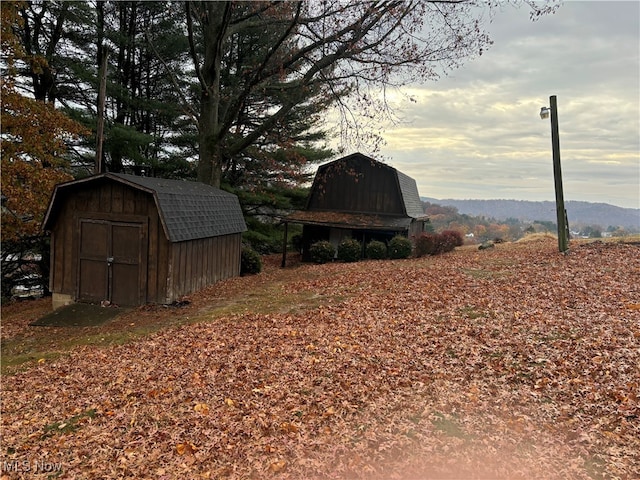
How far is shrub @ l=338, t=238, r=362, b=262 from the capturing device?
1911 cm

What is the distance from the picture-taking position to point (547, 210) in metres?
69.3

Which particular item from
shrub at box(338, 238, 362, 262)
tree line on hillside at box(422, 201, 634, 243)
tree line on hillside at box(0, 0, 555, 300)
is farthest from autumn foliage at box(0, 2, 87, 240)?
tree line on hillside at box(422, 201, 634, 243)

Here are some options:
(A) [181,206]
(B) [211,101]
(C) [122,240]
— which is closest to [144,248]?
(C) [122,240]

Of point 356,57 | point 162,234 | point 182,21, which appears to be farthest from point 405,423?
point 182,21

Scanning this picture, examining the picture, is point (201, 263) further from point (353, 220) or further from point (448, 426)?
point (353, 220)

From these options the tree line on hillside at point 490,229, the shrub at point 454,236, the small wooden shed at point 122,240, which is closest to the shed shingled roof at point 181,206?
the small wooden shed at point 122,240

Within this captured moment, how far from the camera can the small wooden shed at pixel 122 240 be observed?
416 inches

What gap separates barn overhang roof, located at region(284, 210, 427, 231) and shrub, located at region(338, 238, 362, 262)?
1011 millimetres

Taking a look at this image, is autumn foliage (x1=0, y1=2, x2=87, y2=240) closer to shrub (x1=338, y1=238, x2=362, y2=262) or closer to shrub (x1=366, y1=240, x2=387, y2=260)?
shrub (x1=338, y1=238, x2=362, y2=262)

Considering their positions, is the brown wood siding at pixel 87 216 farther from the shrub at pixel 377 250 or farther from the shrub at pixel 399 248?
the shrub at pixel 399 248

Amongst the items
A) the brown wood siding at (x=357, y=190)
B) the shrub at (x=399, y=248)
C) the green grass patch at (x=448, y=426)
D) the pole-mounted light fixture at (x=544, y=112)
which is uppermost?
the pole-mounted light fixture at (x=544, y=112)

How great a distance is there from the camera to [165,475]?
3.85m

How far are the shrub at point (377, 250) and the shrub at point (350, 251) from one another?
0.51 metres

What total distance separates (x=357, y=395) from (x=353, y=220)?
1604 cm
